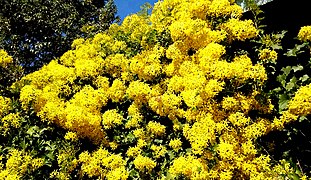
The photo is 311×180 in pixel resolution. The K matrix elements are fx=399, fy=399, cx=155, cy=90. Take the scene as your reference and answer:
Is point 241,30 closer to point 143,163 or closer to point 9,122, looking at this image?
point 143,163

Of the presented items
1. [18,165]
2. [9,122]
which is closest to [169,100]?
[18,165]

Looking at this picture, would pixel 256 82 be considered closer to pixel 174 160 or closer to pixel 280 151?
pixel 280 151

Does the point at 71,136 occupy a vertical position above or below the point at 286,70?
below

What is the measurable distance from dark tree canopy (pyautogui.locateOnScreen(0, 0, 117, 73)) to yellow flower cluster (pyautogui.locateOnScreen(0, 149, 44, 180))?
43.4ft

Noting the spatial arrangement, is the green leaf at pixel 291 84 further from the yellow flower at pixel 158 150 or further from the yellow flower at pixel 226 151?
the yellow flower at pixel 158 150

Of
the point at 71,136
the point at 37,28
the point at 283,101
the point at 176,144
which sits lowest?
the point at 176,144

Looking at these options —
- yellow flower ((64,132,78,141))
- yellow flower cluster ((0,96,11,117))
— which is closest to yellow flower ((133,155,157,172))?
→ yellow flower ((64,132,78,141))

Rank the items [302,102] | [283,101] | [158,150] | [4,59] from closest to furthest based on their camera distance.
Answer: [302,102]
[283,101]
[158,150]
[4,59]

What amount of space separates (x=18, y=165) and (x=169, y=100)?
6.02ft

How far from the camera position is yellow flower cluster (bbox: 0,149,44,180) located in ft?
14.5

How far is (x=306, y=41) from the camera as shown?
14.6 ft

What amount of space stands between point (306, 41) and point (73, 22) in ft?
52.7

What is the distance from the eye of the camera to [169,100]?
14.6 feet

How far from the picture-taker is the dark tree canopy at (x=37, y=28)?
17.9 metres
